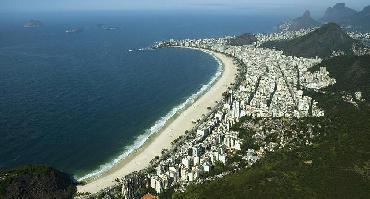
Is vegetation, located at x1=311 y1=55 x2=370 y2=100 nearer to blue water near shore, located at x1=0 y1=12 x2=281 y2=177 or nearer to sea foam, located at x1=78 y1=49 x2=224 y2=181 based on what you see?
sea foam, located at x1=78 y1=49 x2=224 y2=181

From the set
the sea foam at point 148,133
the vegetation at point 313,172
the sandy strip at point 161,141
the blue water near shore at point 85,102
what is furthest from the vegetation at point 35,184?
the vegetation at point 313,172

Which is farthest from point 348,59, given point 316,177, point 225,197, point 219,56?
point 225,197

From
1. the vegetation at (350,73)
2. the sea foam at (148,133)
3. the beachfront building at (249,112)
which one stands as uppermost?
the vegetation at (350,73)

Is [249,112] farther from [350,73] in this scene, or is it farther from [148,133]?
[350,73]

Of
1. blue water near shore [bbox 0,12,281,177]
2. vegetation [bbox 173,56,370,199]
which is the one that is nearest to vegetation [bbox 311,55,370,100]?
vegetation [bbox 173,56,370,199]

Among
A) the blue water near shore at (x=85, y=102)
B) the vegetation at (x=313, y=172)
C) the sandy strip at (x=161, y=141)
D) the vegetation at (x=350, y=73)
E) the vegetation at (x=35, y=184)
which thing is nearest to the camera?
the vegetation at (x=313, y=172)

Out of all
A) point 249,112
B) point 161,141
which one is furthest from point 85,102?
point 249,112

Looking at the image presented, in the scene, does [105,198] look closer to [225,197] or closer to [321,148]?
[225,197]

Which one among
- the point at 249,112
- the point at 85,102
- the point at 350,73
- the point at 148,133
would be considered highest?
the point at 350,73

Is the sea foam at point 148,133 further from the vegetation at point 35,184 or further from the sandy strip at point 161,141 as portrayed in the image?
the vegetation at point 35,184
